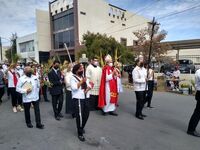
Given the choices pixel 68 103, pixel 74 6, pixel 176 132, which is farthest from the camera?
pixel 74 6

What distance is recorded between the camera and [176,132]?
493 cm

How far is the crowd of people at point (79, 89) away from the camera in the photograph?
4.36 meters

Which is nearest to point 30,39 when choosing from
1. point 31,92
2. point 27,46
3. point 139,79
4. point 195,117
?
point 27,46

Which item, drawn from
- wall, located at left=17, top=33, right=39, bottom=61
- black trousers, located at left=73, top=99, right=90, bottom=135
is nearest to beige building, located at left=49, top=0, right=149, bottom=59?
wall, located at left=17, top=33, right=39, bottom=61

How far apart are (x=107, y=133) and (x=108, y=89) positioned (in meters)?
1.93

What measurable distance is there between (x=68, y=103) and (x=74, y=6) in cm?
3048

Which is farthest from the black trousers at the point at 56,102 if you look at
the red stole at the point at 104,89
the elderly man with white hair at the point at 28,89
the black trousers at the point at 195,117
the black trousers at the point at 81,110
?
the black trousers at the point at 195,117

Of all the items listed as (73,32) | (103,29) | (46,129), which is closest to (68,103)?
(46,129)

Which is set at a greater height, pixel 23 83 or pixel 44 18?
pixel 44 18

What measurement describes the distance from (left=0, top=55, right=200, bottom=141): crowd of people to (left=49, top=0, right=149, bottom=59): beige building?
24813mm

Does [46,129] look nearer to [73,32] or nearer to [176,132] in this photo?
[176,132]

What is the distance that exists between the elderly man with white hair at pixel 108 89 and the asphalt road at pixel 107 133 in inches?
13.6

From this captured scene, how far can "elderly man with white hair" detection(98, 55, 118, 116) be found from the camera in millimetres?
6438

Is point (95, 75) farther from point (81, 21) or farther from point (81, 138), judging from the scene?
point (81, 21)
